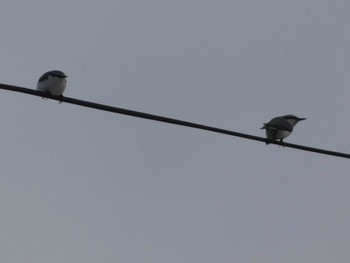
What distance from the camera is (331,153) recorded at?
35.7 feet

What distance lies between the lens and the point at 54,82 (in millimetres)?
15547

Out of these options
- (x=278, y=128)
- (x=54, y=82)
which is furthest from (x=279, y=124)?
(x=54, y=82)

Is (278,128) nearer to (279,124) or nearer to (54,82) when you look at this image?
(279,124)

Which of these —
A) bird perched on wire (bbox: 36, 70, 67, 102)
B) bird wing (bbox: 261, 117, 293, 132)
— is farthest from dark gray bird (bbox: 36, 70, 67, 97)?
bird wing (bbox: 261, 117, 293, 132)

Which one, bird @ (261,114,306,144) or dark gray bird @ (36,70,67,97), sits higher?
bird @ (261,114,306,144)

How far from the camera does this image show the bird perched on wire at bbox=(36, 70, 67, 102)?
15.5m

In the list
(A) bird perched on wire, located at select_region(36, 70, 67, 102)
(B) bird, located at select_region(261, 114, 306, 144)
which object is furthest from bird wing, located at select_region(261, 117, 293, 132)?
(A) bird perched on wire, located at select_region(36, 70, 67, 102)

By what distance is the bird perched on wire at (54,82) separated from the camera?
50.8 ft

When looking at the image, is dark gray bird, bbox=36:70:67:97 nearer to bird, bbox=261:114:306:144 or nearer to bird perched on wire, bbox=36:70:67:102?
bird perched on wire, bbox=36:70:67:102

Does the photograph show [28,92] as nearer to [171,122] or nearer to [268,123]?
[171,122]

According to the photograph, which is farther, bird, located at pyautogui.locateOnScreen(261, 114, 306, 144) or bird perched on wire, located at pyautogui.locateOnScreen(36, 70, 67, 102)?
bird, located at pyautogui.locateOnScreen(261, 114, 306, 144)

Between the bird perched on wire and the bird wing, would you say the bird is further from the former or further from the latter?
the bird perched on wire

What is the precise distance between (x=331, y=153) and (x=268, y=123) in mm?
9461

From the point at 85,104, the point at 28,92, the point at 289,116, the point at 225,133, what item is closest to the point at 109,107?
the point at 85,104
